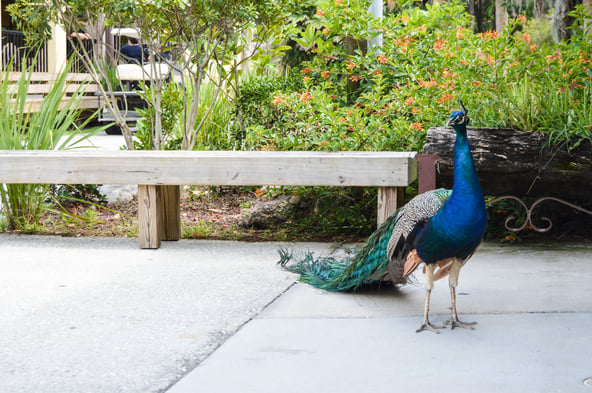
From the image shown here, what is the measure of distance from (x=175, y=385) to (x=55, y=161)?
11.3ft

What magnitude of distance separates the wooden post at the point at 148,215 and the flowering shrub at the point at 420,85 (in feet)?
4.69

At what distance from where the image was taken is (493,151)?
5844 millimetres

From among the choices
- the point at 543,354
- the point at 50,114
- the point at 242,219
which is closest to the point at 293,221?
the point at 242,219

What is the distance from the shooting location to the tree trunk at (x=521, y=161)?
579cm

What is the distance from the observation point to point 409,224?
13.5 feet

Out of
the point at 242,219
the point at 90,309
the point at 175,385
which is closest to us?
the point at 175,385

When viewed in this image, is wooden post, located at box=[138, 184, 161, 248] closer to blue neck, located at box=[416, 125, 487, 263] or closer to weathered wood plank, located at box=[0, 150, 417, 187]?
weathered wood plank, located at box=[0, 150, 417, 187]

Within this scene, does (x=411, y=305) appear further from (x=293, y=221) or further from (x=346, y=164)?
(x=293, y=221)

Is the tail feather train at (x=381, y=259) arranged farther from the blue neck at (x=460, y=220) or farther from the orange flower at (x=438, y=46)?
the orange flower at (x=438, y=46)

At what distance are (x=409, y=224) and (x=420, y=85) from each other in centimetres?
298

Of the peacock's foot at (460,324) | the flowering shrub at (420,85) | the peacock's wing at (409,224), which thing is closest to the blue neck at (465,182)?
the peacock's wing at (409,224)

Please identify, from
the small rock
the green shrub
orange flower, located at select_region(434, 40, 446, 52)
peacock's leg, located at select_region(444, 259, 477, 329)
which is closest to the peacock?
peacock's leg, located at select_region(444, 259, 477, 329)

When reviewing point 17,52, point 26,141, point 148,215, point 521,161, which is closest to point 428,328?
point 521,161

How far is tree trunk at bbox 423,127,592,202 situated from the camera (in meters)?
5.79
